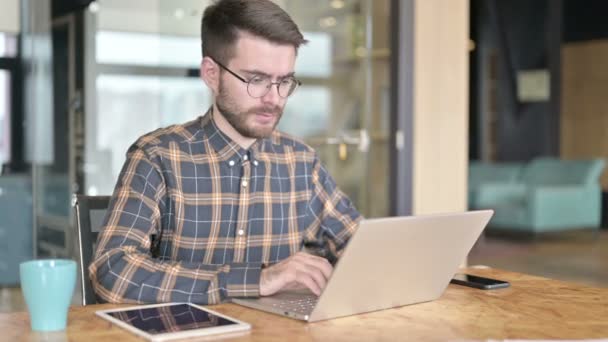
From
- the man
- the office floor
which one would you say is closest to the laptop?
the man

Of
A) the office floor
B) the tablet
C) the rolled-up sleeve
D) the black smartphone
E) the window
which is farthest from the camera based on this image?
the office floor

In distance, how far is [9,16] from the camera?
11.3 ft

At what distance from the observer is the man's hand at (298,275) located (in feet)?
4.47

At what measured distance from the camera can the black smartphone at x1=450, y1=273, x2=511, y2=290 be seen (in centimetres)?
153

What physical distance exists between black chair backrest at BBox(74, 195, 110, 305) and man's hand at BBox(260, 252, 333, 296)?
45cm

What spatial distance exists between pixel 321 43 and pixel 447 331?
10.0 feet

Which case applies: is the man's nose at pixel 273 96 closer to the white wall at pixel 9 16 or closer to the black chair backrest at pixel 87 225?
the black chair backrest at pixel 87 225

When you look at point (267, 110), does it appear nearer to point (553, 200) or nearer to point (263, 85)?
point (263, 85)

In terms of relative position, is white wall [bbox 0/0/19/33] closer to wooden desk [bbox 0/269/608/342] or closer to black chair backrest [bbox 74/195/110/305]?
black chair backrest [bbox 74/195/110/305]

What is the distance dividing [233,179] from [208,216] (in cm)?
10

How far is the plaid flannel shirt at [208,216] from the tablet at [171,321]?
0.38 feet

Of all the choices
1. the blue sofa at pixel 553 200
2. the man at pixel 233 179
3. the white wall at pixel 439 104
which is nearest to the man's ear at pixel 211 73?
the man at pixel 233 179

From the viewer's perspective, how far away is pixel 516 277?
167 centimetres

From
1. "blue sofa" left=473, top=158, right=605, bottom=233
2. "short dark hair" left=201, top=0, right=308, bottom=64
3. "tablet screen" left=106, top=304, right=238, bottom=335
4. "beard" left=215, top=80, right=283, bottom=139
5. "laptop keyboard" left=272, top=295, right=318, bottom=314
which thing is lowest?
"blue sofa" left=473, top=158, right=605, bottom=233
